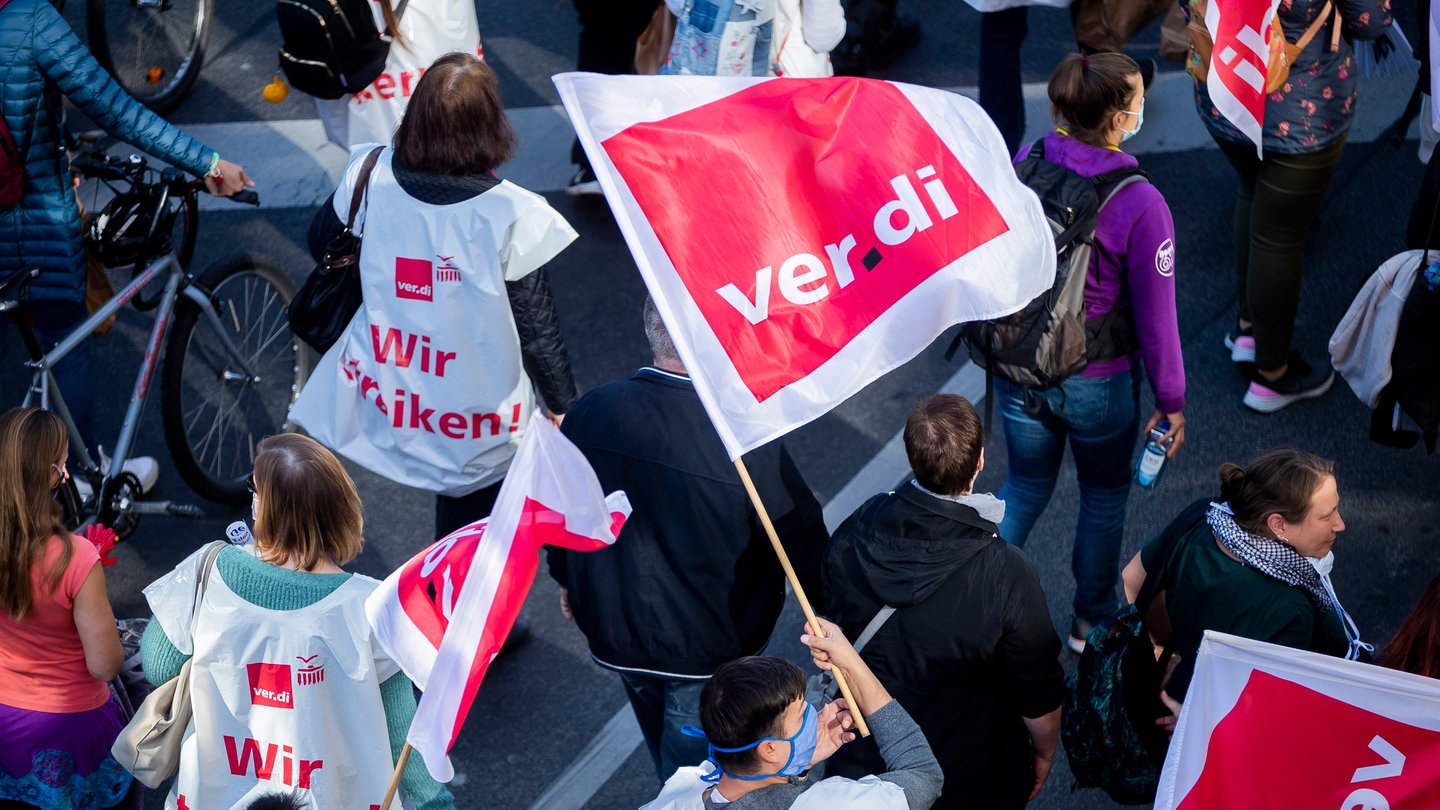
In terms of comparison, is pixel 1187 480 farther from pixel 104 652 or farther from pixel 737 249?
pixel 104 652

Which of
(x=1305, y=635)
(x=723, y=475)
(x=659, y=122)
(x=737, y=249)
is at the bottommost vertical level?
(x=1305, y=635)

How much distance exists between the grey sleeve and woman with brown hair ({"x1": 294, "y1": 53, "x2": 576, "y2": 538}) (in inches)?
68.0

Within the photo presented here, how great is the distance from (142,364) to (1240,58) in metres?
3.92

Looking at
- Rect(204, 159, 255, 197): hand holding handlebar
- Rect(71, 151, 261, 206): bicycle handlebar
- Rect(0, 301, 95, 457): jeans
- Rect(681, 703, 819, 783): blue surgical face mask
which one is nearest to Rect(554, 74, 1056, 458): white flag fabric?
Rect(681, 703, 819, 783): blue surgical face mask

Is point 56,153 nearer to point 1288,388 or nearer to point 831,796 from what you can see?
point 831,796

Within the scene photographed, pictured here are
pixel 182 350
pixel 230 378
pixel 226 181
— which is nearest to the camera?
pixel 226 181

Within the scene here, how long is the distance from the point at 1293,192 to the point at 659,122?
2905 millimetres

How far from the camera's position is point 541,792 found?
178 inches

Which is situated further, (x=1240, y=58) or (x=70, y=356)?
(x=70, y=356)

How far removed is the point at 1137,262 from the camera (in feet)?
13.1

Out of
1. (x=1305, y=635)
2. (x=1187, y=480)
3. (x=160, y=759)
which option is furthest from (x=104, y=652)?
(x=1187, y=480)

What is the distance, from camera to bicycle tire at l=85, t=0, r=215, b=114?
24.7ft

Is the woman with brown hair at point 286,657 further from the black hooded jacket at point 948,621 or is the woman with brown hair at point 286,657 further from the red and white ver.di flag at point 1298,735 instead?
the red and white ver.di flag at point 1298,735

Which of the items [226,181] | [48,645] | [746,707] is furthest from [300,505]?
[226,181]
